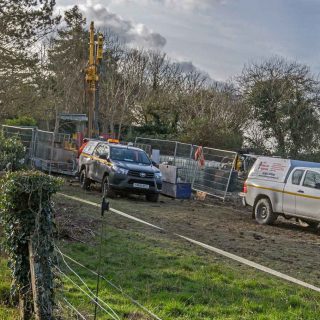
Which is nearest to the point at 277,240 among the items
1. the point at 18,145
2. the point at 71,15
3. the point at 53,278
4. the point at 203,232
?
the point at 203,232

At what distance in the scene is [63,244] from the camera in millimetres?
9383

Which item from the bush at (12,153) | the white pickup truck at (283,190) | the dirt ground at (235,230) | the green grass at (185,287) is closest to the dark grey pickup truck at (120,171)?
the dirt ground at (235,230)

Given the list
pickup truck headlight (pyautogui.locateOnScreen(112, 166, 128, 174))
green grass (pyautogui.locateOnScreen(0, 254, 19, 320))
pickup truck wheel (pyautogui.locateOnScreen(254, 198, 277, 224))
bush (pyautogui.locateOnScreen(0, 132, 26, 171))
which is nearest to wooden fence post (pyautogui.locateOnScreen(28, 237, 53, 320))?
green grass (pyautogui.locateOnScreen(0, 254, 19, 320))

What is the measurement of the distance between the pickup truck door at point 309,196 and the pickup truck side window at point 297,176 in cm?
15

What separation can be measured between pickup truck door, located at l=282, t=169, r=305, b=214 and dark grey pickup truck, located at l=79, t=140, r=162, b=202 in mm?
4817

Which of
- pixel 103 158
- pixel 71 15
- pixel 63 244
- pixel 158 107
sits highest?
pixel 71 15

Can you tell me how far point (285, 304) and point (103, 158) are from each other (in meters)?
12.6

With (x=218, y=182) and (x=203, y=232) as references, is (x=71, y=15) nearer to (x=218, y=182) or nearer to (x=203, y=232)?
(x=218, y=182)

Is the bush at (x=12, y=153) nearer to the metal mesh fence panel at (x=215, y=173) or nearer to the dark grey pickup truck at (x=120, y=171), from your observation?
the dark grey pickup truck at (x=120, y=171)

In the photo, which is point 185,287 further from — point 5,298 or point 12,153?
point 12,153

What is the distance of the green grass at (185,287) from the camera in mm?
6164

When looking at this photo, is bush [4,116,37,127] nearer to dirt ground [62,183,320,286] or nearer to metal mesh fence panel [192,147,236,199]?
metal mesh fence panel [192,147,236,199]

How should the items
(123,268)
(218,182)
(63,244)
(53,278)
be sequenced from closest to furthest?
(53,278), (123,268), (63,244), (218,182)

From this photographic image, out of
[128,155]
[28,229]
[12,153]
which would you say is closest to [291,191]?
[128,155]
